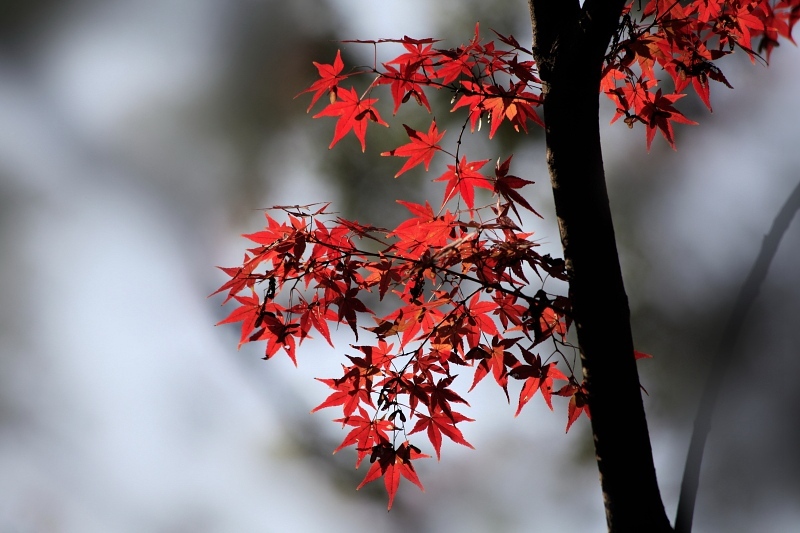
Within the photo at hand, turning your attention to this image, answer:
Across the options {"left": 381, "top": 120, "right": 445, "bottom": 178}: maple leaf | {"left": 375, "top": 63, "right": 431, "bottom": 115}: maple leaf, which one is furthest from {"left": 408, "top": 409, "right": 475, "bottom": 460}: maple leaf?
{"left": 375, "top": 63, "right": 431, "bottom": 115}: maple leaf

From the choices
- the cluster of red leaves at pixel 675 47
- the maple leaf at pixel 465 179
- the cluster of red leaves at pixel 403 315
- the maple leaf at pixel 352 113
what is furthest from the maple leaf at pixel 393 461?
the cluster of red leaves at pixel 675 47

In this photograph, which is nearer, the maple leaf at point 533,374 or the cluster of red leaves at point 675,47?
the maple leaf at point 533,374

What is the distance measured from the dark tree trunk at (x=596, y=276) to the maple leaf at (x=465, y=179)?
19cm

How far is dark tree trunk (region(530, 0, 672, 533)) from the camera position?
3.22ft

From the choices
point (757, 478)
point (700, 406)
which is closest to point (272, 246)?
point (700, 406)

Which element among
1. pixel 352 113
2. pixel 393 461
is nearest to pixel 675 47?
pixel 352 113

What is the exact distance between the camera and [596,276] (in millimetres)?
1016

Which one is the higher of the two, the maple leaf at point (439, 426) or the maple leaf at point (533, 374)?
Answer: the maple leaf at point (533, 374)

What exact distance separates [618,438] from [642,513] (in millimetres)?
115

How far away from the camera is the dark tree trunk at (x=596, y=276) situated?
38.6 inches

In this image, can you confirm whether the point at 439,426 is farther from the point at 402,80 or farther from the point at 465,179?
the point at 402,80

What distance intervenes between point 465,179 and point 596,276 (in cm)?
34

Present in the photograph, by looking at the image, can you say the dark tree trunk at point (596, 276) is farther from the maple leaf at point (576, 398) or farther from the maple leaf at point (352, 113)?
the maple leaf at point (352, 113)

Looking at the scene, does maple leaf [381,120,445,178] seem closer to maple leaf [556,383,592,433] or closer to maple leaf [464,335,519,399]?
maple leaf [464,335,519,399]
